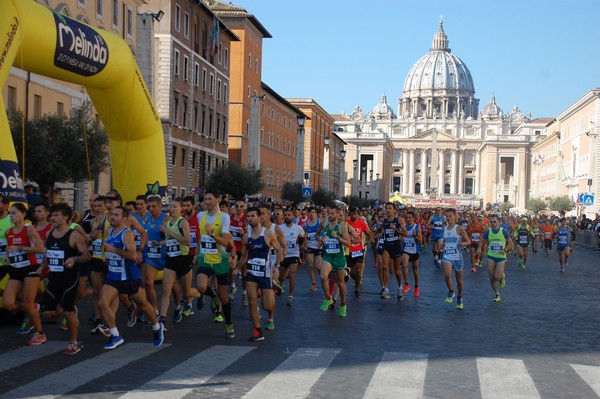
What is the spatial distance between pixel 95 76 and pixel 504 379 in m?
9.06

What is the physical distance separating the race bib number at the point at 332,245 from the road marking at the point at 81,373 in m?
4.53

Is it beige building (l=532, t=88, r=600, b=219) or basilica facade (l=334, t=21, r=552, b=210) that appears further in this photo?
basilica facade (l=334, t=21, r=552, b=210)

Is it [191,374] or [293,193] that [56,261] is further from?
[293,193]

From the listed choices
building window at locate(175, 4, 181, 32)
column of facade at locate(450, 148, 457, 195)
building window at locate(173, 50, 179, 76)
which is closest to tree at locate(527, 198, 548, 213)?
building window at locate(173, 50, 179, 76)

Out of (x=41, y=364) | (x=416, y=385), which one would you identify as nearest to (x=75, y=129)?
(x=41, y=364)

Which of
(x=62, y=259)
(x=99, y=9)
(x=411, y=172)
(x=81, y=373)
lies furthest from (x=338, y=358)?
(x=411, y=172)

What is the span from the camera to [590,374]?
902 cm

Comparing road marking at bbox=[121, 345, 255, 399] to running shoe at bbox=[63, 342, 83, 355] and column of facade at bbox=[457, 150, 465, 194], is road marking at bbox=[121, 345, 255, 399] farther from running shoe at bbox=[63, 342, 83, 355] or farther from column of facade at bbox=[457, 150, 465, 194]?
column of facade at bbox=[457, 150, 465, 194]

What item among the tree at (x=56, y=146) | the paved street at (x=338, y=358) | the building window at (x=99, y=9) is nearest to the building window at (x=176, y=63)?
the building window at (x=99, y=9)

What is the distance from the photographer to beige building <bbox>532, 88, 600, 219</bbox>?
83750 mm

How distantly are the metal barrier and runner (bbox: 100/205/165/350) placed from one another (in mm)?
38194

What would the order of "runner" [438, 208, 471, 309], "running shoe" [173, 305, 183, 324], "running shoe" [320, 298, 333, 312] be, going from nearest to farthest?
"running shoe" [173, 305, 183, 324] → "running shoe" [320, 298, 333, 312] → "runner" [438, 208, 471, 309]

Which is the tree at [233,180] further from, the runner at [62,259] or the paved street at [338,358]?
the runner at [62,259]

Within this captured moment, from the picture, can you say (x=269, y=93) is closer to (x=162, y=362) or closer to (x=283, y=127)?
(x=283, y=127)
